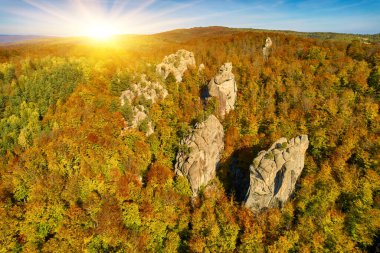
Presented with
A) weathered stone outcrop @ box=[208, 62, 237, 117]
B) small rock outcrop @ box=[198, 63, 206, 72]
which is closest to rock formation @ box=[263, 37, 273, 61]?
small rock outcrop @ box=[198, 63, 206, 72]

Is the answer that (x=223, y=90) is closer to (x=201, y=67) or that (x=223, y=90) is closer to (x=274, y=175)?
(x=201, y=67)

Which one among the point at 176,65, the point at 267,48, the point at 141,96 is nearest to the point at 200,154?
the point at 141,96

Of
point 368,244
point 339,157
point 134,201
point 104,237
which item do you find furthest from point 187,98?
point 368,244

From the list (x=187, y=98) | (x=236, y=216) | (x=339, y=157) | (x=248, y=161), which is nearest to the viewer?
(x=236, y=216)

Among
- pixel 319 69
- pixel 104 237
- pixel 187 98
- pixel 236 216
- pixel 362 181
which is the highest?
pixel 319 69

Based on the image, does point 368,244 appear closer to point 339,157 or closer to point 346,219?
point 346,219

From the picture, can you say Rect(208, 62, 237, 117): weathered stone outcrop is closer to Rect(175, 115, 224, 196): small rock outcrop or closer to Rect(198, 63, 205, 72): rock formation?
Rect(175, 115, 224, 196): small rock outcrop
